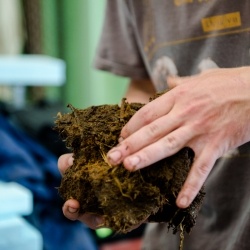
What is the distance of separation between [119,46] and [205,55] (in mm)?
342

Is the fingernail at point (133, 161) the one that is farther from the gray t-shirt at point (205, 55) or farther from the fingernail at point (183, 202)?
the gray t-shirt at point (205, 55)

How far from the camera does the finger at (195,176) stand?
2.31 feet

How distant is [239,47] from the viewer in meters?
0.97

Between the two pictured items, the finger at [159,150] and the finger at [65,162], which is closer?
the finger at [159,150]

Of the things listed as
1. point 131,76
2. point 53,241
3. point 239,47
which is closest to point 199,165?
point 239,47

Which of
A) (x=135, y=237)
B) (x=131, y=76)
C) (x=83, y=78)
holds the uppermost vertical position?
(x=131, y=76)

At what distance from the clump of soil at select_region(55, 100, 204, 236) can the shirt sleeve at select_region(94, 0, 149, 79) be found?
1.47 feet

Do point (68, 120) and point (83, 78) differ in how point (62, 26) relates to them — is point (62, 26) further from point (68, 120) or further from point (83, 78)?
point (68, 120)

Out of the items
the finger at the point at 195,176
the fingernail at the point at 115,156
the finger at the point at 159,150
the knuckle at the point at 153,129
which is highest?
the knuckle at the point at 153,129

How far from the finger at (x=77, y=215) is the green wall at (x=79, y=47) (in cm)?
227

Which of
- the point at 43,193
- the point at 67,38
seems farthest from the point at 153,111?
the point at 67,38

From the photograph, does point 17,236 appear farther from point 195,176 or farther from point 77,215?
point 195,176

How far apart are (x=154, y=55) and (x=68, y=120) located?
1.29 ft

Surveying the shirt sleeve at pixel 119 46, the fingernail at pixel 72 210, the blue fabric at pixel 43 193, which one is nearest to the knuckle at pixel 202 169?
the fingernail at pixel 72 210
